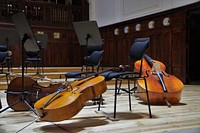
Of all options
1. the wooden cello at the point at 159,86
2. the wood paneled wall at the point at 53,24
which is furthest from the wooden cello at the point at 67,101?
the wood paneled wall at the point at 53,24

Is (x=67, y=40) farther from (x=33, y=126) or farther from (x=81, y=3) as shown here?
(x=33, y=126)

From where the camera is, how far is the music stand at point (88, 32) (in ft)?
12.0

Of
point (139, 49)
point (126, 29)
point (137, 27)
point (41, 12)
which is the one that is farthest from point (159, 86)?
point (41, 12)

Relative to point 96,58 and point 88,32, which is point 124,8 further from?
point 88,32

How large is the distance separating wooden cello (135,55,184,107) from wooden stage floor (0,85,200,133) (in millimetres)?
183

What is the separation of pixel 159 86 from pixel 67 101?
1.80 metres

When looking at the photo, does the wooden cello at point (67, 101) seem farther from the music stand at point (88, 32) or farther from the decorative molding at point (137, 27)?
the decorative molding at point (137, 27)

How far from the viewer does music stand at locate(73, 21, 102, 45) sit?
364cm

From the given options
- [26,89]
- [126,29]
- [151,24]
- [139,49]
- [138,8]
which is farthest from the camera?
[126,29]

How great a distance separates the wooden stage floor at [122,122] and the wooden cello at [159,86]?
183 millimetres

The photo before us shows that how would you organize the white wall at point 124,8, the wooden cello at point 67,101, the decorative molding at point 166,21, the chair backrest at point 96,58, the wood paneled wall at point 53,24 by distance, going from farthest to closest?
the wood paneled wall at point 53,24 → the white wall at point 124,8 → the decorative molding at point 166,21 → the chair backrest at point 96,58 → the wooden cello at point 67,101

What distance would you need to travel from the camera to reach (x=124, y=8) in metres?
8.88

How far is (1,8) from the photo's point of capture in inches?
353

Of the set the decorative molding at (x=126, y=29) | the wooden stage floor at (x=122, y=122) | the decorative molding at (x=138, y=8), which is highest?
the decorative molding at (x=138, y=8)
